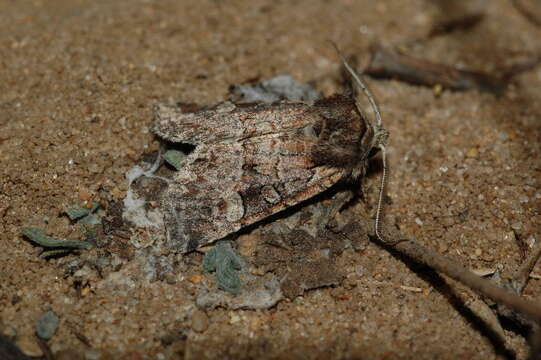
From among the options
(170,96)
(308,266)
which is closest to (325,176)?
(308,266)

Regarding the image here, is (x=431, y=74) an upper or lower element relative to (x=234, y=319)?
upper

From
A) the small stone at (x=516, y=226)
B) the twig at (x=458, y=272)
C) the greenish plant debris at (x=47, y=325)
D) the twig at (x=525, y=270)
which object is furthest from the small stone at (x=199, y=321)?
the small stone at (x=516, y=226)

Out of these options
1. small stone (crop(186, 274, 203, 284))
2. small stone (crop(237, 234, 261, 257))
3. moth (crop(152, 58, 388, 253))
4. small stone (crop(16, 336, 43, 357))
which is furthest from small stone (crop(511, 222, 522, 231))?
small stone (crop(16, 336, 43, 357))

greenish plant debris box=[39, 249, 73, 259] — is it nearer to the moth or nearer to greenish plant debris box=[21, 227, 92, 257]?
greenish plant debris box=[21, 227, 92, 257]

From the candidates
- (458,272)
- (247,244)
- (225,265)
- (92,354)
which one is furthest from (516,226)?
(92,354)

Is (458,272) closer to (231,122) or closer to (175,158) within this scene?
(231,122)

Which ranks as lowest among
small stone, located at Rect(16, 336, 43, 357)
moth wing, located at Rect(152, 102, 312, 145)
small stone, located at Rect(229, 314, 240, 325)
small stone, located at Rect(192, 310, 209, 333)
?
small stone, located at Rect(229, 314, 240, 325)

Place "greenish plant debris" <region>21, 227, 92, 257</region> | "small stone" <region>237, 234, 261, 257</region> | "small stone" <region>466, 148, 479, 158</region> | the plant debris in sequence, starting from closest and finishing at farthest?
1. "greenish plant debris" <region>21, 227, 92, 257</region>
2. "small stone" <region>237, 234, 261, 257</region>
3. "small stone" <region>466, 148, 479, 158</region>
4. the plant debris
